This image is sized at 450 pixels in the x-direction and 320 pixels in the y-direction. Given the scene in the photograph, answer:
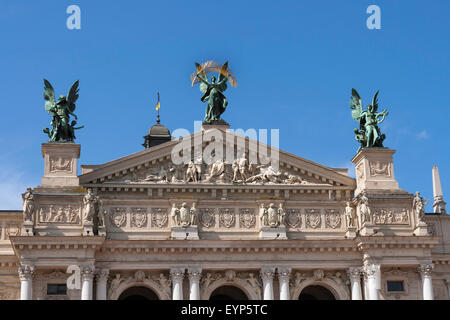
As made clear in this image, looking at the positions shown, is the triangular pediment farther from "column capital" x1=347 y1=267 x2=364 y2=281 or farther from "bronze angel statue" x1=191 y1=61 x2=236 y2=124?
"column capital" x1=347 y1=267 x2=364 y2=281

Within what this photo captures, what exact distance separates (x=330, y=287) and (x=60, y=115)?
17.7 meters

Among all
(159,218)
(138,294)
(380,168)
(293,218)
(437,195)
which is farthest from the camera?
(437,195)

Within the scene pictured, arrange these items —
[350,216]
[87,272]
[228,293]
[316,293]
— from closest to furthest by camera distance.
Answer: [87,272], [350,216], [228,293], [316,293]

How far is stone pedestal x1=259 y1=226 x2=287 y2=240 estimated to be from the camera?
47.7 metres

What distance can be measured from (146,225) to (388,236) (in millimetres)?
13074

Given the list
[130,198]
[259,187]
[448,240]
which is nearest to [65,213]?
[130,198]

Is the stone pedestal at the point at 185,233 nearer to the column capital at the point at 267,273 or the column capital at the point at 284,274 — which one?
the column capital at the point at 267,273

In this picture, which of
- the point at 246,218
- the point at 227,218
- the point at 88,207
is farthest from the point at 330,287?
the point at 88,207

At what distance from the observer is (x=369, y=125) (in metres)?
50.7

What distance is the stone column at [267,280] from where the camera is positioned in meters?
46.7

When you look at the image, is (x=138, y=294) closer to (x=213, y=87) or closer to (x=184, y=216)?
(x=184, y=216)

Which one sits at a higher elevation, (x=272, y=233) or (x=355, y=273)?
(x=272, y=233)

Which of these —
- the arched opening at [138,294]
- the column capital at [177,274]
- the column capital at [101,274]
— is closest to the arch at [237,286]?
the column capital at [177,274]

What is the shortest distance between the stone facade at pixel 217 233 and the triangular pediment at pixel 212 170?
0.07 meters
